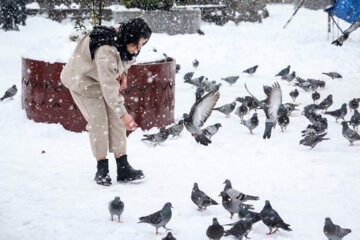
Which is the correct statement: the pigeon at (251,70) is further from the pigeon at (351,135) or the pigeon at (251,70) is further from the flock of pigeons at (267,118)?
the pigeon at (351,135)

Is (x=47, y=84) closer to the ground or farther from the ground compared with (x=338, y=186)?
farther from the ground

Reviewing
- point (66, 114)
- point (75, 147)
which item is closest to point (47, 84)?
point (66, 114)

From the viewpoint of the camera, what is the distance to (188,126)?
542 cm

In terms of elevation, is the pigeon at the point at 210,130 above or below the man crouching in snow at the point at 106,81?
below

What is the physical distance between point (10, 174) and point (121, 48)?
6.15 feet

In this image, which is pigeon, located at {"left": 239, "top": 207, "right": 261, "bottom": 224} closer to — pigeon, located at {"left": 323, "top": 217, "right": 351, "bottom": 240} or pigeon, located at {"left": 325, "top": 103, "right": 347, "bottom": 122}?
pigeon, located at {"left": 323, "top": 217, "right": 351, "bottom": 240}

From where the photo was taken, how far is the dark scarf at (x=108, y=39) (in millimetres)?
4418

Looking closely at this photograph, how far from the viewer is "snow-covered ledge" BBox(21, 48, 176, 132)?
261 inches

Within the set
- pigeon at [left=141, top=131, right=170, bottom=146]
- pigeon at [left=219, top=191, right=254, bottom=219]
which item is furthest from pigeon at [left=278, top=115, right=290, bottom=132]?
pigeon at [left=219, top=191, right=254, bottom=219]

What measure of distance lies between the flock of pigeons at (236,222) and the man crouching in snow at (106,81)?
81 cm

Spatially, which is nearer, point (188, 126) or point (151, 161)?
point (188, 126)

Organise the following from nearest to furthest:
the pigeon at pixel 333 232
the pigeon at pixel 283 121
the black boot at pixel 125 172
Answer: the pigeon at pixel 333 232
the black boot at pixel 125 172
the pigeon at pixel 283 121

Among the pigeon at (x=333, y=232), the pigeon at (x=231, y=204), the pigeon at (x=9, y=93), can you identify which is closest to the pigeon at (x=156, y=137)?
the pigeon at (x=231, y=204)

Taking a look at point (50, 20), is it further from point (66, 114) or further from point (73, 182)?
point (73, 182)
